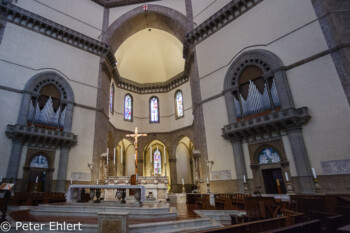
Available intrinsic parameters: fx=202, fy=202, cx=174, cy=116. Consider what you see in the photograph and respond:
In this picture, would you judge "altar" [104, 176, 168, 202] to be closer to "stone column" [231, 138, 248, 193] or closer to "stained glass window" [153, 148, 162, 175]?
"stone column" [231, 138, 248, 193]

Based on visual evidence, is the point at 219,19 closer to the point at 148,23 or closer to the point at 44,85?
the point at 148,23

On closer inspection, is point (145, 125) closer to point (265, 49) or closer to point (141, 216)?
point (265, 49)

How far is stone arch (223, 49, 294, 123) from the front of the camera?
11.8 metres

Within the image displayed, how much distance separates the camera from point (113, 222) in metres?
4.65

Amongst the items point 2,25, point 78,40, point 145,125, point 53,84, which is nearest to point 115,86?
point 145,125

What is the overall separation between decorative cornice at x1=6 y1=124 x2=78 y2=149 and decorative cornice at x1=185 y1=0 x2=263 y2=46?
1292cm

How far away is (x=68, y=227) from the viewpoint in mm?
5586

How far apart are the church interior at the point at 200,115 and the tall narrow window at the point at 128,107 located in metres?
3.53

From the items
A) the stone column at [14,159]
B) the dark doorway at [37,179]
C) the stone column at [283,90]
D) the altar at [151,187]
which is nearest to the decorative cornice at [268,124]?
the stone column at [283,90]

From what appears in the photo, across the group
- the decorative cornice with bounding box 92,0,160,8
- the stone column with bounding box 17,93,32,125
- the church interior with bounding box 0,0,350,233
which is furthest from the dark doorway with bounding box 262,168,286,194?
the decorative cornice with bounding box 92,0,160,8

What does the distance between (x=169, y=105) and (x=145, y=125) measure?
4144 millimetres

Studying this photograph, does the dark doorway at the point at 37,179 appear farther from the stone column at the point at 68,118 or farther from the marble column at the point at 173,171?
the marble column at the point at 173,171

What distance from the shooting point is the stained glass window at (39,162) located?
44.4 ft

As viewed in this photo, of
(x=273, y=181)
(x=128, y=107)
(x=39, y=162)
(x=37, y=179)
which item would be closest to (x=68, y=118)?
(x=39, y=162)
